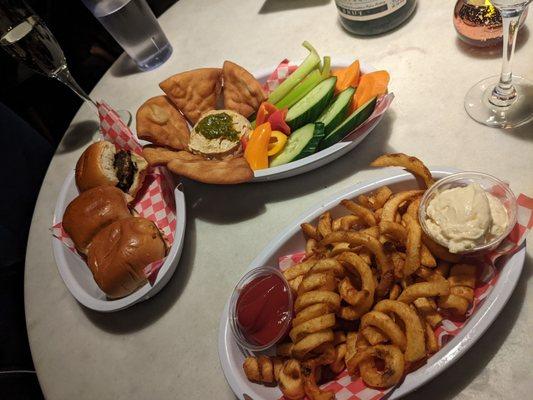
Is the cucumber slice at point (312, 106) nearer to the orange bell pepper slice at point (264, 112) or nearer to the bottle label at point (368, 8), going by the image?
the orange bell pepper slice at point (264, 112)

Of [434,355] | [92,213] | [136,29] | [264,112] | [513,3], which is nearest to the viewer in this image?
[434,355]

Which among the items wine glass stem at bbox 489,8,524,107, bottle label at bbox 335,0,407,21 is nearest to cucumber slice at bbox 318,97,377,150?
wine glass stem at bbox 489,8,524,107

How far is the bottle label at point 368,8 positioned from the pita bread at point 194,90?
535 mm

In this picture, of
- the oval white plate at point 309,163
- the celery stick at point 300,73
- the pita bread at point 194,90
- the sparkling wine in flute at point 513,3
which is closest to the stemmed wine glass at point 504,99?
the sparkling wine in flute at point 513,3

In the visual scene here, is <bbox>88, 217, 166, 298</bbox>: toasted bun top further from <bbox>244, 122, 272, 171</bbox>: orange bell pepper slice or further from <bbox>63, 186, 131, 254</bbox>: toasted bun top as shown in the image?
<bbox>244, 122, 272, 171</bbox>: orange bell pepper slice

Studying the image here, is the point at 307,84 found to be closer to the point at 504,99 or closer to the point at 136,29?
the point at 504,99

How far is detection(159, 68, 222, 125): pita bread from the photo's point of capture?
182 centimetres

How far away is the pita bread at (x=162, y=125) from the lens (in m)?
1.70

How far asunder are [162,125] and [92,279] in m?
0.58

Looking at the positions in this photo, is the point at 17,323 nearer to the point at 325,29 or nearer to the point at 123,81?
the point at 123,81

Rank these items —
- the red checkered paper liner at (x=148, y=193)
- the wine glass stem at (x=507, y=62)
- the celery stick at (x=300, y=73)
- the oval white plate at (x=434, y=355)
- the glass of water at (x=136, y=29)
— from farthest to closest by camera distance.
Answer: the glass of water at (x=136, y=29), the celery stick at (x=300, y=73), the red checkered paper liner at (x=148, y=193), the wine glass stem at (x=507, y=62), the oval white plate at (x=434, y=355)

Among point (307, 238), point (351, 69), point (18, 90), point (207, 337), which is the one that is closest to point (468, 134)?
point (351, 69)

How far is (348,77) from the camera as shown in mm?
1666

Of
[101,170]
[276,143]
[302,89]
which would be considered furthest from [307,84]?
[101,170]
